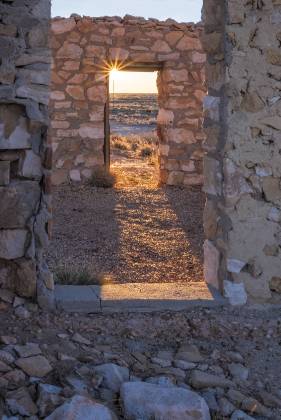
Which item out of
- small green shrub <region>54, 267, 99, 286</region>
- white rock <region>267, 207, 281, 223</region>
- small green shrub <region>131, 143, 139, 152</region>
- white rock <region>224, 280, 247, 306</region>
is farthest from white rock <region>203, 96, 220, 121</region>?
small green shrub <region>131, 143, 139, 152</region>

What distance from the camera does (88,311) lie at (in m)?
3.85

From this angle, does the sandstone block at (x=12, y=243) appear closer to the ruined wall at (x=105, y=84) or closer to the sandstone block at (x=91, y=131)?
the ruined wall at (x=105, y=84)

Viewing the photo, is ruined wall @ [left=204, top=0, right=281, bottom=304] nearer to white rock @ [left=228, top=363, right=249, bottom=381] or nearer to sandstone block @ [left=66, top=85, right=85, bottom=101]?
white rock @ [left=228, top=363, right=249, bottom=381]

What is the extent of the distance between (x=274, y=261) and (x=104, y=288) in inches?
44.8

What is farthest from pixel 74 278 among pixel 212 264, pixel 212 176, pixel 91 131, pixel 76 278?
pixel 91 131

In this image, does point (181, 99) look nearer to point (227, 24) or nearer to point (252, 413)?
point (227, 24)

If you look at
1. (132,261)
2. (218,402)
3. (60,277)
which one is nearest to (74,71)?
(132,261)

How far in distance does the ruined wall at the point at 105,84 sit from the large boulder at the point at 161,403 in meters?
6.96

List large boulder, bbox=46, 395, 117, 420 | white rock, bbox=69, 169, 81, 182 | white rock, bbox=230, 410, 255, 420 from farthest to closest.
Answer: white rock, bbox=69, 169, 81, 182 < white rock, bbox=230, 410, 255, 420 < large boulder, bbox=46, 395, 117, 420

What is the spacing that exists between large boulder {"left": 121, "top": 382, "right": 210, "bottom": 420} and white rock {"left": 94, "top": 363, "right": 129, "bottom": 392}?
0.39 feet

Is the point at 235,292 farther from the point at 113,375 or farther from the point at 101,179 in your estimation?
the point at 101,179

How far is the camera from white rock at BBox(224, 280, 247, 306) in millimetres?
3971

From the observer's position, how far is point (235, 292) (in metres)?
3.97

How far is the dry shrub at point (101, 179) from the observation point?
9430 millimetres
